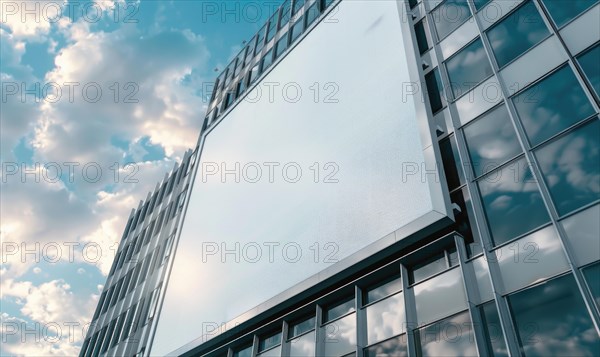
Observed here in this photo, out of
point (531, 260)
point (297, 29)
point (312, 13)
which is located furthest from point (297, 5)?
point (531, 260)

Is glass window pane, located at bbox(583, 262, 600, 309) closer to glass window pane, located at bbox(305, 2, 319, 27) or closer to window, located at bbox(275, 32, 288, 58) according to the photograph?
glass window pane, located at bbox(305, 2, 319, 27)

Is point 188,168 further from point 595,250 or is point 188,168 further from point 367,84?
point 595,250

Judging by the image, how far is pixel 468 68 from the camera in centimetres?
1778

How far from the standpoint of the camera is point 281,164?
25500 mm

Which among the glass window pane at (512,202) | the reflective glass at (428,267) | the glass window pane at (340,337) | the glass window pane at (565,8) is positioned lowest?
the glass window pane at (340,337)

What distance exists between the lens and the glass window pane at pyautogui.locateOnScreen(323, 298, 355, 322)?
57.9ft

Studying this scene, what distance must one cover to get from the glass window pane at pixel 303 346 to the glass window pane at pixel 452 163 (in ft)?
26.4

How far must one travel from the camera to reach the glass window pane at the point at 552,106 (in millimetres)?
13320

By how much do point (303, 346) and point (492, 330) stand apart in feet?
27.1

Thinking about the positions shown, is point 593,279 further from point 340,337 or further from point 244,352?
point 244,352

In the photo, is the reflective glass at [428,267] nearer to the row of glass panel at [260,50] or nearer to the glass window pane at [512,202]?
the glass window pane at [512,202]

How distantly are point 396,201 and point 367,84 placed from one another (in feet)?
24.8

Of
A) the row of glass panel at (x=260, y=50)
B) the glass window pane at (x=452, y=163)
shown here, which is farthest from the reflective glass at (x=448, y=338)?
the row of glass panel at (x=260, y=50)

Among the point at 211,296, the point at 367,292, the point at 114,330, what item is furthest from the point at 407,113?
the point at 114,330
